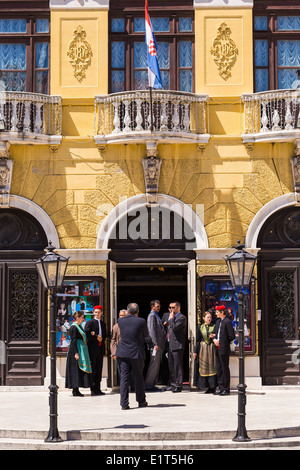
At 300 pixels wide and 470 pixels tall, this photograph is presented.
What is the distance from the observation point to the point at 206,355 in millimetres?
18672

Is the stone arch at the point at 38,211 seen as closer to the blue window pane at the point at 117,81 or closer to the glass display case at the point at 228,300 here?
the blue window pane at the point at 117,81

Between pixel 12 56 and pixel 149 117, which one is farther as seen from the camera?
pixel 12 56

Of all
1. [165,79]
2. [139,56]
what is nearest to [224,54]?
[165,79]

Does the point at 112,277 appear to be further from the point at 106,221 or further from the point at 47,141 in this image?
the point at 47,141

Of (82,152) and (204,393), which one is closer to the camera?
(204,393)

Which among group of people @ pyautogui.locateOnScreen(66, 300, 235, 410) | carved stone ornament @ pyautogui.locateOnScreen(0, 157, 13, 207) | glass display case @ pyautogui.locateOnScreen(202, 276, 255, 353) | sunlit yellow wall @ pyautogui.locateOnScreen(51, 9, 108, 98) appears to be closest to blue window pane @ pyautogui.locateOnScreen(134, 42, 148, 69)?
sunlit yellow wall @ pyautogui.locateOnScreen(51, 9, 108, 98)

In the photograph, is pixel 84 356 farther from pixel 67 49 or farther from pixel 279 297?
pixel 67 49

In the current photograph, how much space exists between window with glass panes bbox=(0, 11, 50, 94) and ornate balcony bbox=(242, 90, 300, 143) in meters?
4.56

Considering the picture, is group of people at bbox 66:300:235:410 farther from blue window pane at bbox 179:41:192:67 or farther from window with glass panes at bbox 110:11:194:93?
blue window pane at bbox 179:41:192:67

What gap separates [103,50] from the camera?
2038 cm

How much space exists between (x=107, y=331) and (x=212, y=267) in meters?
2.66

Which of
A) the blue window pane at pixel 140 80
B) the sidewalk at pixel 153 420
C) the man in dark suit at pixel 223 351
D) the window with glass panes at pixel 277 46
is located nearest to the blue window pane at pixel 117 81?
the blue window pane at pixel 140 80

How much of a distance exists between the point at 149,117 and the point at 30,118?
Answer: 2588 mm

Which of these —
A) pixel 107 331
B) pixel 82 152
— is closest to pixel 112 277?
pixel 107 331
